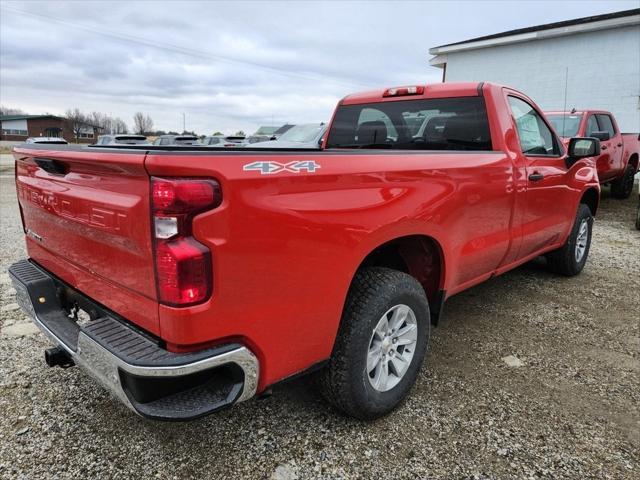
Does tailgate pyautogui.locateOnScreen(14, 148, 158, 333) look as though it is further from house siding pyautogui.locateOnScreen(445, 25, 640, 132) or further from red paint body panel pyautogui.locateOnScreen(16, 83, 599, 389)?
house siding pyautogui.locateOnScreen(445, 25, 640, 132)

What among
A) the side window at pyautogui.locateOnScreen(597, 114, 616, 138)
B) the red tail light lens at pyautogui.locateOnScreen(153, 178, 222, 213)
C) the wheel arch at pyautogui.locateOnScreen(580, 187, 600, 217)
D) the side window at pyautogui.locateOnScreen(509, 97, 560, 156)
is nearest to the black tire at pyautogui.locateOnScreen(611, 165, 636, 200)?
the side window at pyautogui.locateOnScreen(597, 114, 616, 138)

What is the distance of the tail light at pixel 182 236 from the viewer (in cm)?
159

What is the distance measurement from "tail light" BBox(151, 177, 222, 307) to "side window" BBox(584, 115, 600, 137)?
9104mm

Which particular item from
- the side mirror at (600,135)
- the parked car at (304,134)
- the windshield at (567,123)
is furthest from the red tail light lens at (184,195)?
the parked car at (304,134)

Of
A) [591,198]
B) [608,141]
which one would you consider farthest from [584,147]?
[608,141]

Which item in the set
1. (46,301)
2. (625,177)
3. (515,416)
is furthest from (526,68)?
(46,301)

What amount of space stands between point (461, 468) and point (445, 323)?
1757 mm

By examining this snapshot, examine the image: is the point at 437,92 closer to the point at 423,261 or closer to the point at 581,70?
the point at 423,261

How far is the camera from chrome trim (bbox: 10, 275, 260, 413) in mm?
1638

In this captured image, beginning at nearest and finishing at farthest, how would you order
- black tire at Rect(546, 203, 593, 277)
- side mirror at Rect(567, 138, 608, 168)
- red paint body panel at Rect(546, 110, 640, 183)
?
side mirror at Rect(567, 138, 608, 168) < black tire at Rect(546, 203, 593, 277) < red paint body panel at Rect(546, 110, 640, 183)

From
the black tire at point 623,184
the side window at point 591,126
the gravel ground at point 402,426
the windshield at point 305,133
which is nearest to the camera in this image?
the gravel ground at point 402,426

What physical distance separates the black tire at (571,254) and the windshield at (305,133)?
24.2 feet

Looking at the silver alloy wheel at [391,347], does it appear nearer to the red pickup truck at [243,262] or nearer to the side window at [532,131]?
the red pickup truck at [243,262]

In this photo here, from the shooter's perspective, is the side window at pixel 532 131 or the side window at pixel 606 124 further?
the side window at pixel 606 124
